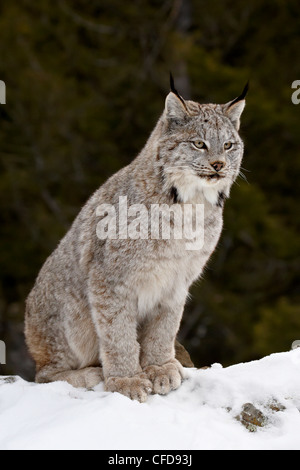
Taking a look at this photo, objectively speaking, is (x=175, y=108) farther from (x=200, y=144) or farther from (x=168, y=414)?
(x=168, y=414)

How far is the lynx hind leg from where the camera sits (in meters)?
5.08

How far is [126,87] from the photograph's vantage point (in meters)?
14.5

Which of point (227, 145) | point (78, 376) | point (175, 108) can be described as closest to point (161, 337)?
point (78, 376)

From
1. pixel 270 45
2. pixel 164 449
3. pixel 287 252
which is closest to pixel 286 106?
pixel 270 45

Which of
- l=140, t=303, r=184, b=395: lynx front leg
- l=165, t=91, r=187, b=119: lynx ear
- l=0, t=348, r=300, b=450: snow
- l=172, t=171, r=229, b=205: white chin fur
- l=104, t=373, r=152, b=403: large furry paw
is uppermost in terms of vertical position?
l=165, t=91, r=187, b=119: lynx ear

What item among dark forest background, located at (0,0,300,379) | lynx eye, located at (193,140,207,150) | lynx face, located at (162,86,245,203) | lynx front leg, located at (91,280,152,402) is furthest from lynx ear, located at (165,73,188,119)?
dark forest background, located at (0,0,300,379)

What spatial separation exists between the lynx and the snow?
8.3 inches

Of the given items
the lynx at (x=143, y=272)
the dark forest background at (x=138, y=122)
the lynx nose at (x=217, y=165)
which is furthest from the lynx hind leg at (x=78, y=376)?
the dark forest background at (x=138, y=122)

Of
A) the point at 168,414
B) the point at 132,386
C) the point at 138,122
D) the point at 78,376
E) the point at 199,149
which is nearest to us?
the point at 168,414

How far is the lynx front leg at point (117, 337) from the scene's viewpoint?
4879 mm

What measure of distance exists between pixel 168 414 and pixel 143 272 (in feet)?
2.99

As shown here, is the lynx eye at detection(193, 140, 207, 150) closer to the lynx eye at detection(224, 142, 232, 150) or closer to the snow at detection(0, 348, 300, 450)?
the lynx eye at detection(224, 142, 232, 150)

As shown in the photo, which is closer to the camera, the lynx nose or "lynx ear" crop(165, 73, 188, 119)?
the lynx nose

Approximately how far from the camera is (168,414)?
4445 mm
